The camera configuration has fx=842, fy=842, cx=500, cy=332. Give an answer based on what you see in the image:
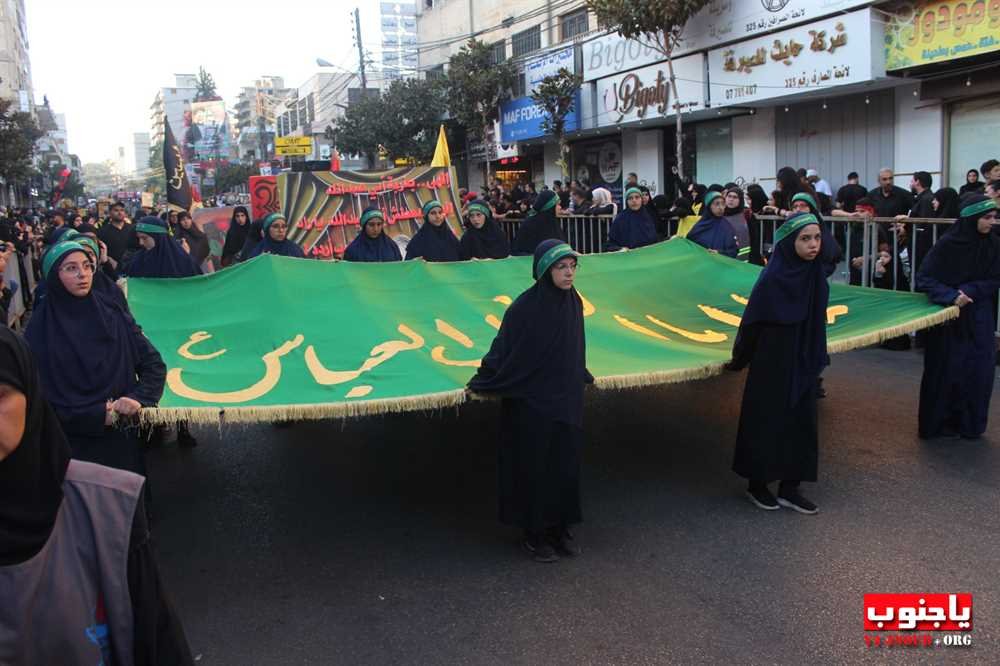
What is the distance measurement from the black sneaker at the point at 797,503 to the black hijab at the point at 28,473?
13.0 feet

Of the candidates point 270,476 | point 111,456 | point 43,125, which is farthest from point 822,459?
point 43,125

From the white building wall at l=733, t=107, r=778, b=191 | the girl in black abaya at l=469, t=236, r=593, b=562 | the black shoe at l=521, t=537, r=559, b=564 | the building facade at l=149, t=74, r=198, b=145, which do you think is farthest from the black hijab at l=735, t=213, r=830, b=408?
the building facade at l=149, t=74, r=198, b=145

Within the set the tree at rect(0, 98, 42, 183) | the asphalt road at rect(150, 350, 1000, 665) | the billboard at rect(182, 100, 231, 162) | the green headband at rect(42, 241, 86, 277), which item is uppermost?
the billboard at rect(182, 100, 231, 162)

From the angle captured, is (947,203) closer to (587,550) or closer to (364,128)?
(587,550)

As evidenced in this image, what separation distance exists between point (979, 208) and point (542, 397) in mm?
3299

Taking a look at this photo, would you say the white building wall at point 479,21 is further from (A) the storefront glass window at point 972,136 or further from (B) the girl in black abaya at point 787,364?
(B) the girl in black abaya at point 787,364

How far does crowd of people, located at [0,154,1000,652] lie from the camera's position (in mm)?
1613

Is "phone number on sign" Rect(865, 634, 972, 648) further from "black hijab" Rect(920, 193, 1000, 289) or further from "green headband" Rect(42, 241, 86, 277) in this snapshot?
"green headband" Rect(42, 241, 86, 277)

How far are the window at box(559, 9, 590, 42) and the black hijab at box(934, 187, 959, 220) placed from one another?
17.5 m

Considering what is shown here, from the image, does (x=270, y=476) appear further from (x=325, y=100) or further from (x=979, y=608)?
(x=325, y=100)

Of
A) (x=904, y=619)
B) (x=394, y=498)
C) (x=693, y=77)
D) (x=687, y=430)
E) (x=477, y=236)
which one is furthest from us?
(x=693, y=77)

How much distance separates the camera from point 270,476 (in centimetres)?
567

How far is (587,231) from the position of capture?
11.5 metres

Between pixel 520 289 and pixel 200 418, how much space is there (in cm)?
305
